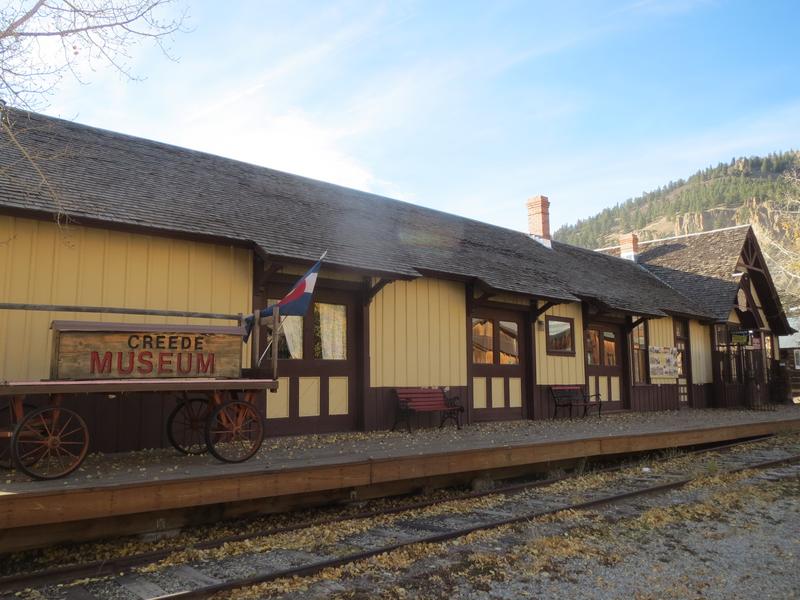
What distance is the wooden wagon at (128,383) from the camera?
570 centimetres

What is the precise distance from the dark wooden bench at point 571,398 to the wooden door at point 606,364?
0.53 m

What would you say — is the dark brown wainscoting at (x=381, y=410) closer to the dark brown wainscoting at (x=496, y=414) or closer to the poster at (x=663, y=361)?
the dark brown wainscoting at (x=496, y=414)

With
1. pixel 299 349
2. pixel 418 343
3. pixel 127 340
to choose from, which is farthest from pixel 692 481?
pixel 127 340

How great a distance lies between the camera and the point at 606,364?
16.3m

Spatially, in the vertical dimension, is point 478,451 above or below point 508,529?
above

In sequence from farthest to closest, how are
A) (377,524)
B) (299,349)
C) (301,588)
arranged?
(299,349)
(377,524)
(301,588)

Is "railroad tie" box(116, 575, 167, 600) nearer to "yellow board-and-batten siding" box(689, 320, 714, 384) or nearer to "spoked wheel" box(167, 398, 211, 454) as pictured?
"spoked wheel" box(167, 398, 211, 454)

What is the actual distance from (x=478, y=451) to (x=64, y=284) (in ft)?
18.2

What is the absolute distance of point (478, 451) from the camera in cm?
816

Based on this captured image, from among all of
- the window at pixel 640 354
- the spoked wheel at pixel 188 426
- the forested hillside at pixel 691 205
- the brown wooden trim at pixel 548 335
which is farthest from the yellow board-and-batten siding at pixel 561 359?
the forested hillside at pixel 691 205

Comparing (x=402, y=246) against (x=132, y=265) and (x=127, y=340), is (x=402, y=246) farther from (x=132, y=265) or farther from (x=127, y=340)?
(x=127, y=340)

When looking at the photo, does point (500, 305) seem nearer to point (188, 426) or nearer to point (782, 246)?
point (188, 426)

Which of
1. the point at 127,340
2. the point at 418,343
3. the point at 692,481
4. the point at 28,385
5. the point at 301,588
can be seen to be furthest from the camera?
the point at 418,343

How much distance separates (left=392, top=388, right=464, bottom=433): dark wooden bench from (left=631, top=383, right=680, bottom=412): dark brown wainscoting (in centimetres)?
744
